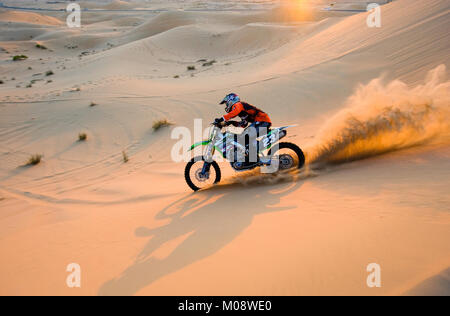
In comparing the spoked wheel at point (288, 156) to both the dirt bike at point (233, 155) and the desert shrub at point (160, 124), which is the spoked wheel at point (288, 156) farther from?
the desert shrub at point (160, 124)

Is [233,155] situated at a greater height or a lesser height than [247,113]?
lesser

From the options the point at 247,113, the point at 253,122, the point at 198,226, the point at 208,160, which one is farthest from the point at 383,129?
the point at 198,226

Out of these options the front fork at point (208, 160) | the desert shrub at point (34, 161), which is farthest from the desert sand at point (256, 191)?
the front fork at point (208, 160)

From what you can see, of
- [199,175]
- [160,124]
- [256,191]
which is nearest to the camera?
[256,191]

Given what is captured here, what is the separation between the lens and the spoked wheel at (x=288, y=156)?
17.5 ft

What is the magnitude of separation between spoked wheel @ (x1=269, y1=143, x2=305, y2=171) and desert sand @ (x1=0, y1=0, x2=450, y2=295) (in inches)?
8.6

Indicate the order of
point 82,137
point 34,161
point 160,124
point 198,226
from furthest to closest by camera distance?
1. point 160,124
2. point 82,137
3. point 34,161
4. point 198,226

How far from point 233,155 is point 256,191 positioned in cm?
74

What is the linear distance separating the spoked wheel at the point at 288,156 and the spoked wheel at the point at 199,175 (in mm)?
1077

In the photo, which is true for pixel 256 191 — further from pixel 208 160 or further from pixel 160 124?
pixel 160 124

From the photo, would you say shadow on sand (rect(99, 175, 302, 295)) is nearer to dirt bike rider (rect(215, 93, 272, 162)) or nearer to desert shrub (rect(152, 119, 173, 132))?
dirt bike rider (rect(215, 93, 272, 162))

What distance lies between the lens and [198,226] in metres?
4.09

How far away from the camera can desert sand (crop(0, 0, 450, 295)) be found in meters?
2.88
